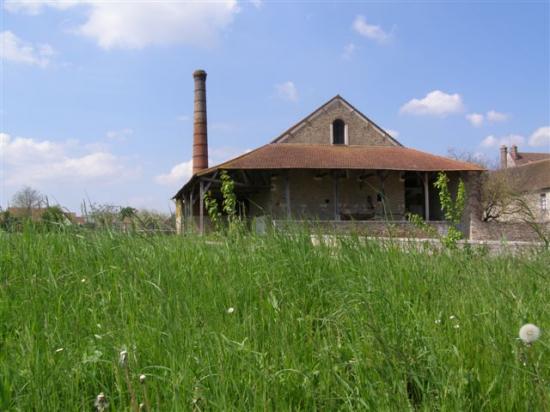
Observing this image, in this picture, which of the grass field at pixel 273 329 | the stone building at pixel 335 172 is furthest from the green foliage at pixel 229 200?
the stone building at pixel 335 172

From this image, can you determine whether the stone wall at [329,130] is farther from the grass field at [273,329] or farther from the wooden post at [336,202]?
the grass field at [273,329]

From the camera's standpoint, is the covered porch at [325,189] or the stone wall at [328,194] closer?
the covered porch at [325,189]

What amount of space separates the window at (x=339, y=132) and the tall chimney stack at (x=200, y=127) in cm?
788

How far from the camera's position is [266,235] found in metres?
3.66

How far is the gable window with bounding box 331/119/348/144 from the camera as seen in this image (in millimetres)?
27859

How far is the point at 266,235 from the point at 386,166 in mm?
19302

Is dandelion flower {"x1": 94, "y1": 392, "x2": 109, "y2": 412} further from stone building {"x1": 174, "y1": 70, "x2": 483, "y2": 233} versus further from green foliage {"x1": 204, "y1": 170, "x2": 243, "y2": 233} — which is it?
stone building {"x1": 174, "y1": 70, "x2": 483, "y2": 233}

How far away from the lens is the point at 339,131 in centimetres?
2803

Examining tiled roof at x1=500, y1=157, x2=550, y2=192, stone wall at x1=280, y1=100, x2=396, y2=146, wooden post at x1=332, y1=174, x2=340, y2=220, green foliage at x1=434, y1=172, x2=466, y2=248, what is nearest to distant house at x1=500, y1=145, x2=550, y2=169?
tiled roof at x1=500, y1=157, x2=550, y2=192

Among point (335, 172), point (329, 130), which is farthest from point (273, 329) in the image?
point (329, 130)

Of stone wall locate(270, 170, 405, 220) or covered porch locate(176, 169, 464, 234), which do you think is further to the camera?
stone wall locate(270, 170, 405, 220)

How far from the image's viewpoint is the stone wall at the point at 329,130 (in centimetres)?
2725

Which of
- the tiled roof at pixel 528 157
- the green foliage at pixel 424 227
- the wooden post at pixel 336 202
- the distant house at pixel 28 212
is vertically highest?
the tiled roof at pixel 528 157

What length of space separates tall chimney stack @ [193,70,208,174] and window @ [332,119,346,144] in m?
7.88
